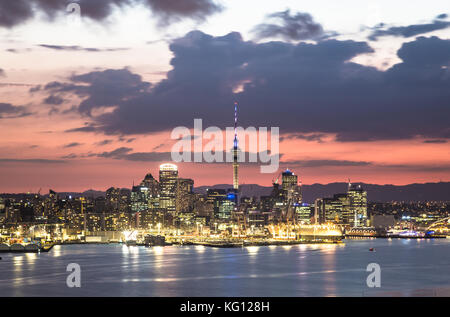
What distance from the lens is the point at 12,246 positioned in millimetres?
144375
